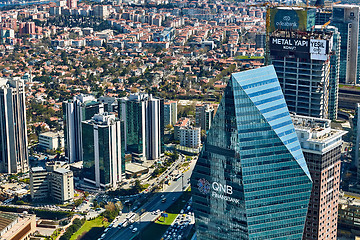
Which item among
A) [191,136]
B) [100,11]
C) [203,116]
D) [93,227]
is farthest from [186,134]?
[100,11]

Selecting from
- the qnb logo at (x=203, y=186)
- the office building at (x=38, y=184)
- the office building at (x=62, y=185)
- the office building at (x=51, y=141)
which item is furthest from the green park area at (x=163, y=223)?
the office building at (x=51, y=141)

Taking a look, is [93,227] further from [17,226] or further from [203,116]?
[203,116]

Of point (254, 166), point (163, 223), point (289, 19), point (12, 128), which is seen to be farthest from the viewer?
point (12, 128)

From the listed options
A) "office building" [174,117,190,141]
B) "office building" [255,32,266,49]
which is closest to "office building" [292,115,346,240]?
"office building" [174,117,190,141]

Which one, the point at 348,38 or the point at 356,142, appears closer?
the point at 356,142

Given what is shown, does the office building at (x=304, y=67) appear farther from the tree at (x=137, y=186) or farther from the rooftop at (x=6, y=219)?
the rooftop at (x=6, y=219)

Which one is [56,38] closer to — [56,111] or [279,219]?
[56,111]
